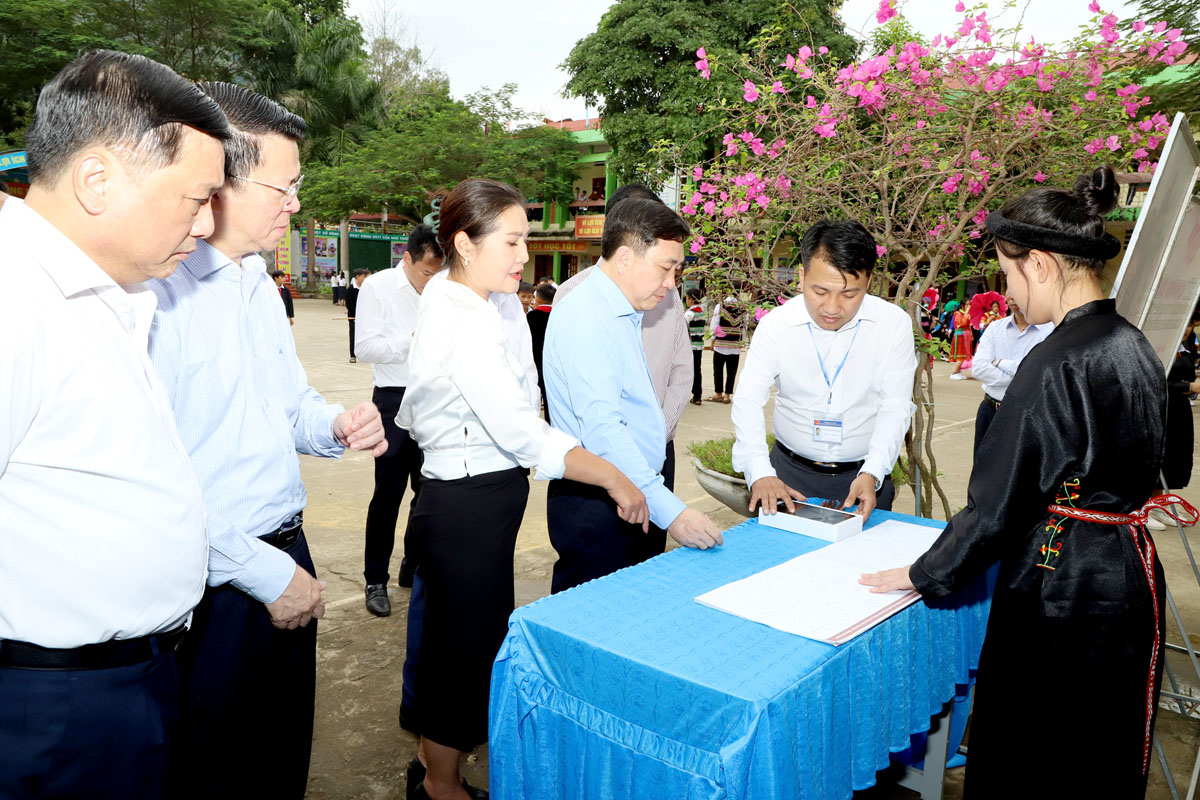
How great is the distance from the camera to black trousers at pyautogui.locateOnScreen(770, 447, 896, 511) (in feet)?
8.87

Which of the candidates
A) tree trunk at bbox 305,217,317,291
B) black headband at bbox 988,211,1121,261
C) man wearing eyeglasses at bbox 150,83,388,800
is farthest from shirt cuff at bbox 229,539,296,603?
tree trunk at bbox 305,217,317,291

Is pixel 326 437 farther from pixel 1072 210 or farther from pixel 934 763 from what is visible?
pixel 934 763

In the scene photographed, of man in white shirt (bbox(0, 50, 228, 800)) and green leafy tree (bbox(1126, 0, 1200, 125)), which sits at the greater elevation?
green leafy tree (bbox(1126, 0, 1200, 125))

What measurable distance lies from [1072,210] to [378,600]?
2.89 m

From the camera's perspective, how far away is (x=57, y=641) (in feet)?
3.46

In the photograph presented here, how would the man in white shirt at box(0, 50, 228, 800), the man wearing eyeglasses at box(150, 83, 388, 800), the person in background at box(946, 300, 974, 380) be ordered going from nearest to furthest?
the man in white shirt at box(0, 50, 228, 800) → the man wearing eyeglasses at box(150, 83, 388, 800) → the person in background at box(946, 300, 974, 380)

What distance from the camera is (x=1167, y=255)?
2258mm

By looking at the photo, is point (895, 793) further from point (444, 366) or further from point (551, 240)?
point (551, 240)

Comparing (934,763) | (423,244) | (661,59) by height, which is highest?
(661,59)

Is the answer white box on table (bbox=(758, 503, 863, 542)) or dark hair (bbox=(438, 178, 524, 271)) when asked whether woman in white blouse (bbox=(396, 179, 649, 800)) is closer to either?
dark hair (bbox=(438, 178, 524, 271))

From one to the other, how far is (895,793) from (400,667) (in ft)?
5.68

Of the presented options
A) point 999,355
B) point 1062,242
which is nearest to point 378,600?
point 1062,242

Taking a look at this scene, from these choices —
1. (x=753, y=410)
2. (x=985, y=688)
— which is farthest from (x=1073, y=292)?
(x=753, y=410)

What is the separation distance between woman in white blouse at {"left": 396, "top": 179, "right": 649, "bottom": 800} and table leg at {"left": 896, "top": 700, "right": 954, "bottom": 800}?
103 cm
